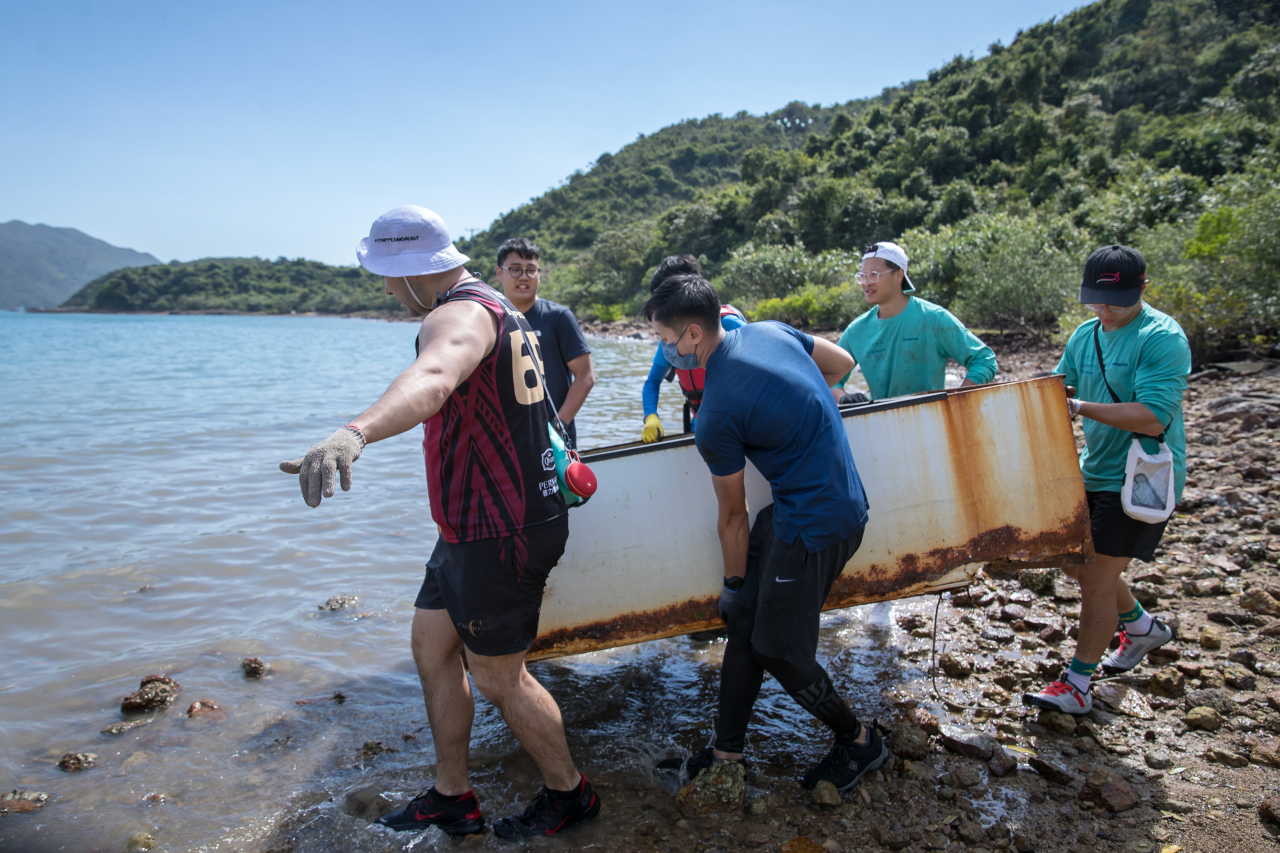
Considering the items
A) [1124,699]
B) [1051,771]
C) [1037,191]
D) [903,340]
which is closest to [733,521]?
[1051,771]

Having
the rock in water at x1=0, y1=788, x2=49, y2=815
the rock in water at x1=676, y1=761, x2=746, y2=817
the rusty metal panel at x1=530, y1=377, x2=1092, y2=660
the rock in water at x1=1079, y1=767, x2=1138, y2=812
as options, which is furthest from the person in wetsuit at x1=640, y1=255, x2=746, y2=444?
the rock in water at x1=0, y1=788, x2=49, y2=815

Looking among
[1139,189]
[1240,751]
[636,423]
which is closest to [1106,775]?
[1240,751]

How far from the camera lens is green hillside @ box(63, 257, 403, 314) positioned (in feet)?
381

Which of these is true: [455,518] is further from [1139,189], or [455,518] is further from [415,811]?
[1139,189]

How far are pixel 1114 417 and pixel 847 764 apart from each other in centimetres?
170

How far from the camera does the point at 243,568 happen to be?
5.55 meters

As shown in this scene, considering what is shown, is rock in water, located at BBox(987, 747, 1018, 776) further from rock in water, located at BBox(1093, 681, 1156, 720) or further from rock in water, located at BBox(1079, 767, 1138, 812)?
rock in water, located at BBox(1093, 681, 1156, 720)

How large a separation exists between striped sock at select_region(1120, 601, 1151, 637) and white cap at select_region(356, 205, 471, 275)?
10.8ft

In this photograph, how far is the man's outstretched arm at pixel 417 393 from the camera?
4.87ft

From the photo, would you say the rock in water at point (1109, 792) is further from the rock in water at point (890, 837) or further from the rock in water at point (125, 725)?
the rock in water at point (125, 725)

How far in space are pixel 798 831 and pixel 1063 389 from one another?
201cm

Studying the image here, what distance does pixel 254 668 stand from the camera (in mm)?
3936

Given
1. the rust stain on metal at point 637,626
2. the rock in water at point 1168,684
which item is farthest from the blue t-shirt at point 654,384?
the rock in water at point 1168,684

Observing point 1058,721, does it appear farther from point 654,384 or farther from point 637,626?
point 654,384
